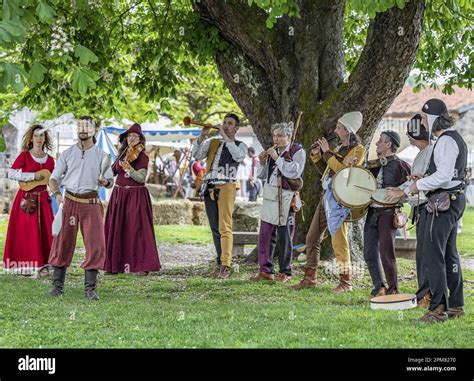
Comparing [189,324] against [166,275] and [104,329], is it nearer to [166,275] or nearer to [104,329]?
[104,329]

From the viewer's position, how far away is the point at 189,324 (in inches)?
286

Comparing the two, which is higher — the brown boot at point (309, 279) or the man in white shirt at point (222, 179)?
the man in white shirt at point (222, 179)

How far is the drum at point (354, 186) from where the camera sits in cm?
865

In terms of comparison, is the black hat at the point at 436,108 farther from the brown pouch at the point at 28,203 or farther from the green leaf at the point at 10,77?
the brown pouch at the point at 28,203

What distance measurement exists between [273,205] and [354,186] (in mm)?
1548

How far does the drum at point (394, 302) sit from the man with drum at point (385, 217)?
64 centimetres

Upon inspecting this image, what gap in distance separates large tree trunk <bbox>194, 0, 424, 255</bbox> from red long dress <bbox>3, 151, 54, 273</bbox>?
9.34 feet

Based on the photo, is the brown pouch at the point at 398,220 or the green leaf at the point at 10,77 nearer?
the green leaf at the point at 10,77

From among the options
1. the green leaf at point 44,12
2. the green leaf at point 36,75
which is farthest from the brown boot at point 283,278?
the green leaf at point 44,12

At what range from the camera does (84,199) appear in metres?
8.77

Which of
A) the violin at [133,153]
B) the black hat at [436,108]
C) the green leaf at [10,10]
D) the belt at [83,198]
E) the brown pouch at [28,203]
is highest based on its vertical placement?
the green leaf at [10,10]

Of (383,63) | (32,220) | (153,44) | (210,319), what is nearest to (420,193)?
(210,319)

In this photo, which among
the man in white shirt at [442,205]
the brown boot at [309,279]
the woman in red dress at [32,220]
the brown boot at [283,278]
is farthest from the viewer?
the woman in red dress at [32,220]

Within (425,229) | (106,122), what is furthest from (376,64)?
(106,122)
